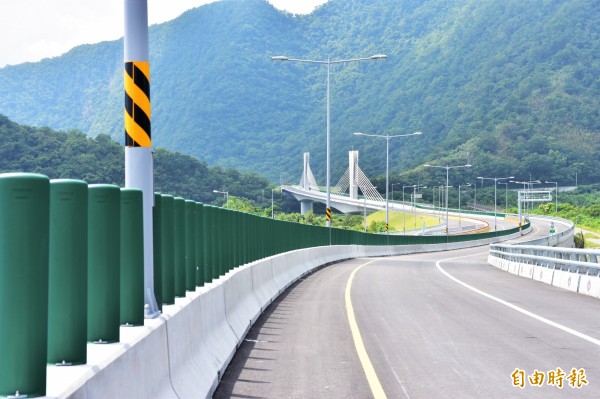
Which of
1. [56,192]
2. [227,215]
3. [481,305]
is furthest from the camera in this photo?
[481,305]

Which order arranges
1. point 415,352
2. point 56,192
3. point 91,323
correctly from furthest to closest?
point 415,352 → point 91,323 → point 56,192

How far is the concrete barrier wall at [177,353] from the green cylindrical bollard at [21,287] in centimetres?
22

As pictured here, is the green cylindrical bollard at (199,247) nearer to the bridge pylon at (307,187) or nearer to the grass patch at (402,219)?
the grass patch at (402,219)

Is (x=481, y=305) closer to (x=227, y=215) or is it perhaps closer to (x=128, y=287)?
(x=227, y=215)

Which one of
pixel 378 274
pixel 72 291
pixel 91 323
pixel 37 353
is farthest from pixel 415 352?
pixel 378 274

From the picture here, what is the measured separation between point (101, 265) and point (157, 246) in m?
2.69

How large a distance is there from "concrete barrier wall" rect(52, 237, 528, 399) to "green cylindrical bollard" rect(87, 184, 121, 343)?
0.15 m

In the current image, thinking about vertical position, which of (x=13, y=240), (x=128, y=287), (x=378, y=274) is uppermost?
(x=13, y=240)

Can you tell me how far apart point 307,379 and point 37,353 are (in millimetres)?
5901

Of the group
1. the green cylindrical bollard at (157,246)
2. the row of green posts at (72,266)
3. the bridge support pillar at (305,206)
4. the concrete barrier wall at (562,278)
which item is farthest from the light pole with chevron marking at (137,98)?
the bridge support pillar at (305,206)

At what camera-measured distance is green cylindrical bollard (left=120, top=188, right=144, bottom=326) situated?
25.1 ft

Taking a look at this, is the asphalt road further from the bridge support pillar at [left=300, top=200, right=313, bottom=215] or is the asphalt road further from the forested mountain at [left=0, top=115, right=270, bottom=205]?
the bridge support pillar at [left=300, top=200, right=313, bottom=215]

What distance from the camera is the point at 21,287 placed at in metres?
4.61

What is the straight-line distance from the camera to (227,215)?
1669cm
